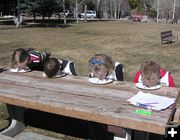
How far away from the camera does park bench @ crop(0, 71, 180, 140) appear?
3012 mm

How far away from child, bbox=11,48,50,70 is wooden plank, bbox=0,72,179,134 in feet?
0.95

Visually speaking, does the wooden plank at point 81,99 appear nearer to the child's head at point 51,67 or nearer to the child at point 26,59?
the child's head at point 51,67

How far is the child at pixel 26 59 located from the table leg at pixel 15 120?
0.58 metres

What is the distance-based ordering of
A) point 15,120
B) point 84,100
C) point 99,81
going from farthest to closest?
point 15,120
point 99,81
point 84,100

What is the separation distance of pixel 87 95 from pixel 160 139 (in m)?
1.53

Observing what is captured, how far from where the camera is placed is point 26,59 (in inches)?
185

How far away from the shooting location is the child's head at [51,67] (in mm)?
4277

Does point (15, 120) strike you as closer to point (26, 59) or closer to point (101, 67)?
point (26, 59)

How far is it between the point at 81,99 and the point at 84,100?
0.05 metres

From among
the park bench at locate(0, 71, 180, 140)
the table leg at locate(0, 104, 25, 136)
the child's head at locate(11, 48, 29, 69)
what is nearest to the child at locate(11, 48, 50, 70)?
the child's head at locate(11, 48, 29, 69)

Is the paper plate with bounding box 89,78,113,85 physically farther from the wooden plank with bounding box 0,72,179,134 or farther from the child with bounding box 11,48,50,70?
the child with bounding box 11,48,50,70

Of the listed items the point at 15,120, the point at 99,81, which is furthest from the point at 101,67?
the point at 15,120


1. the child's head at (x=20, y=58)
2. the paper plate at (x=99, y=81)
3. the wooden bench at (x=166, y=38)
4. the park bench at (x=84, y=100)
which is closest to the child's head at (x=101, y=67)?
the paper plate at (x=99, y=81)

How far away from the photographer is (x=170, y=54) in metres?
14.5
